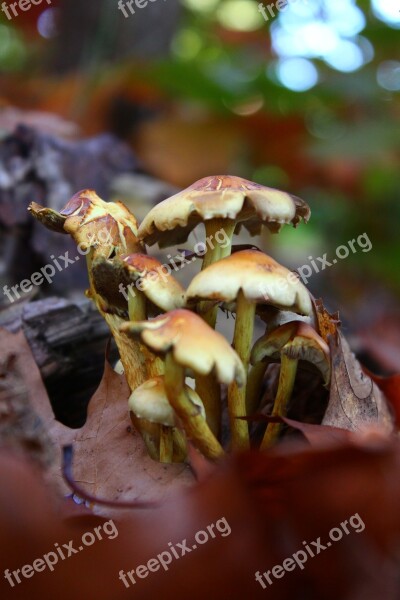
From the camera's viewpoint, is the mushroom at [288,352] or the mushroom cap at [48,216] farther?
the mushroom cap at [48,216]

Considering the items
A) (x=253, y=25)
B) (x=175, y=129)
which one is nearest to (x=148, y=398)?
(x=175, y=129)

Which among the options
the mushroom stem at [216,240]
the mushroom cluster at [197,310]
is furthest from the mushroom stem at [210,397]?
the mushroom stem at [216,240]

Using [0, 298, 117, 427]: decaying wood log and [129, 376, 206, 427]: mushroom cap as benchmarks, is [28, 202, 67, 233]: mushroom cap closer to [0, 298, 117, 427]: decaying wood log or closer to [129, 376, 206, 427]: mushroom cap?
[0, 298, 117, 427]: decaying wood log

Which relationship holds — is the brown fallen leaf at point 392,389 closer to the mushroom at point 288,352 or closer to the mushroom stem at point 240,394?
the mushroom at point 288,352

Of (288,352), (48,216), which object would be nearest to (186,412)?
(288,352)

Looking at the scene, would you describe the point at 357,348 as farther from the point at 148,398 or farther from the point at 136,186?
the point at 136,186

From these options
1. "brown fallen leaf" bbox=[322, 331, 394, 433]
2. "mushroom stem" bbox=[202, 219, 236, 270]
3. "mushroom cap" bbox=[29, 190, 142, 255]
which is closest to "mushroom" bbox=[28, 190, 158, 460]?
"mushroom cap" bbox=[29, 190, 142, 255]
